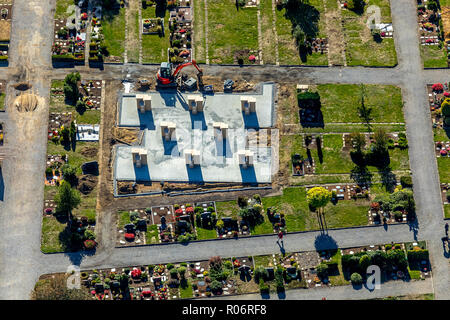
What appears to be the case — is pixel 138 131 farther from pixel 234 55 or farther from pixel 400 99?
pixel 400 99

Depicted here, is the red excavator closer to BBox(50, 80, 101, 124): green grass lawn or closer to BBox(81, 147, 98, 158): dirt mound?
BBox(50, 80, 101, 124): green grass lawn

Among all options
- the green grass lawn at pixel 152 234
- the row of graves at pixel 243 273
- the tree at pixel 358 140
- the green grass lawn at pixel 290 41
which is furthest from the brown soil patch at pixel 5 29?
the tree at pixel 358 140

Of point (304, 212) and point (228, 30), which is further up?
point (228, 30)

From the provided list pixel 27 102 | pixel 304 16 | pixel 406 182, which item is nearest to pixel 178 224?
pixel 27 102

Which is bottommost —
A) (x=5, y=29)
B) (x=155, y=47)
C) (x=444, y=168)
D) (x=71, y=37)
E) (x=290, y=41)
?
(x=444, y=168)

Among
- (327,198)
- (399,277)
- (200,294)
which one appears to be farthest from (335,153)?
(200,294)

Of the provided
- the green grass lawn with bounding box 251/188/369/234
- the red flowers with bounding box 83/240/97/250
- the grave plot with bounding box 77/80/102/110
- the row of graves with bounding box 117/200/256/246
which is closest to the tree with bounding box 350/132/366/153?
the green grass lawn with bounding box 251/188/369/234

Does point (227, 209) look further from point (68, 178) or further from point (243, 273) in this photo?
point (68, 178)
